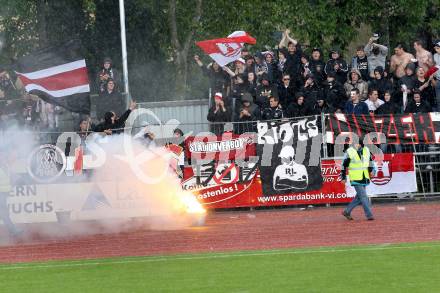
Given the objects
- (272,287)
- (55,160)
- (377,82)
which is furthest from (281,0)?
(272,287)

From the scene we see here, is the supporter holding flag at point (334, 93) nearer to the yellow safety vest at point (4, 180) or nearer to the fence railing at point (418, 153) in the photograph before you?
the fence railing at point (418, 153)

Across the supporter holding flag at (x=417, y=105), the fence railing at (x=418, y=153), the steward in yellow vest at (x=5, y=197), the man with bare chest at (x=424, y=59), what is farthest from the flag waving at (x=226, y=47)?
the steward in yellow vest at (x=5, y=197)

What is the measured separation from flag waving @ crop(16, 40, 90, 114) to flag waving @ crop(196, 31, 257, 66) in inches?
149

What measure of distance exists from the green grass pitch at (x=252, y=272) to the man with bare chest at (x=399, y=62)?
9.21 metres

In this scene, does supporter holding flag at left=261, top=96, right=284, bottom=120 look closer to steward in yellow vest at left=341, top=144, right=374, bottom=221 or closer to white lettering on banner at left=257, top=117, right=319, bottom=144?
white lettering on banner at left=257, top=117, right=319, bottom=144

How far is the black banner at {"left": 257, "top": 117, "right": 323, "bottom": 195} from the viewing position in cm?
2369

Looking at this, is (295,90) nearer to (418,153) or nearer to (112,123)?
(418,153)

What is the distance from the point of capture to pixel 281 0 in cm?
2688

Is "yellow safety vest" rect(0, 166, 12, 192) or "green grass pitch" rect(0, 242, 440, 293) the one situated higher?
"yellow safety vest" rect(0, 166, 12, 192)

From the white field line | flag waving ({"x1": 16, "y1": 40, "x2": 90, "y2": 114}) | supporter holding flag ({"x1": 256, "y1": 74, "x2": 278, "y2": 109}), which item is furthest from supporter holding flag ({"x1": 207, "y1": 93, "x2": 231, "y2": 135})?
the white field line

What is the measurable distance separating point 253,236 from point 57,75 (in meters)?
6.40

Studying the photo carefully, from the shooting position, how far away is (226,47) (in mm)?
25406

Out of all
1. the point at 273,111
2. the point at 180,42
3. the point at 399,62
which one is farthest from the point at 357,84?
the point at 180,42

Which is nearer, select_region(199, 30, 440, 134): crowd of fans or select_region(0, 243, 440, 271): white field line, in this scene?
select_region(0, 243, 440, 271): white field line
